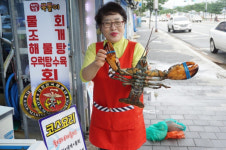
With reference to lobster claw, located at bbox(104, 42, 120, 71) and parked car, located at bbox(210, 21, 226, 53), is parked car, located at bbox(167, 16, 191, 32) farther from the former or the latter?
lobster claw, located at bbox(104, 42, 120, 71)

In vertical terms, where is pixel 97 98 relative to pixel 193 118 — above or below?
above

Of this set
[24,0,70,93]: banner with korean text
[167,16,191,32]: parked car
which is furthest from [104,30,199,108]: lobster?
[167,16,191,32]: parked car

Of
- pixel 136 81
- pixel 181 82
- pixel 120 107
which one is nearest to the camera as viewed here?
pixel 136 81

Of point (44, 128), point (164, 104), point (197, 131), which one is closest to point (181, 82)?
point (164, 104)

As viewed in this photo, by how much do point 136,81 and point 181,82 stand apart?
19.3ft

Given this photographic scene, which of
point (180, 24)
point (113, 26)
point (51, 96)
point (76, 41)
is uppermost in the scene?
point (180, 24)

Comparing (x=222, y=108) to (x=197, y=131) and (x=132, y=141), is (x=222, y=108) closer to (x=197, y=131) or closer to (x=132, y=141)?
(x=197, y=131)

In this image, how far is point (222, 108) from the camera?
5.25 m

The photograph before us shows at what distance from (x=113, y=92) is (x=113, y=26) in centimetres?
57

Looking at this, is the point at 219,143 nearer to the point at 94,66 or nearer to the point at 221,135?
the point at 221,135

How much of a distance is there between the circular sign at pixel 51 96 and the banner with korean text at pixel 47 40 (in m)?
0.07

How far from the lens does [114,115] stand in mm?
2043

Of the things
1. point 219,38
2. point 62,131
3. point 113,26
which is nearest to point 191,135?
point 62,131

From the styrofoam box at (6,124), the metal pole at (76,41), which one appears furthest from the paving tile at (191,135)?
the styrofoam box at (6,124)
